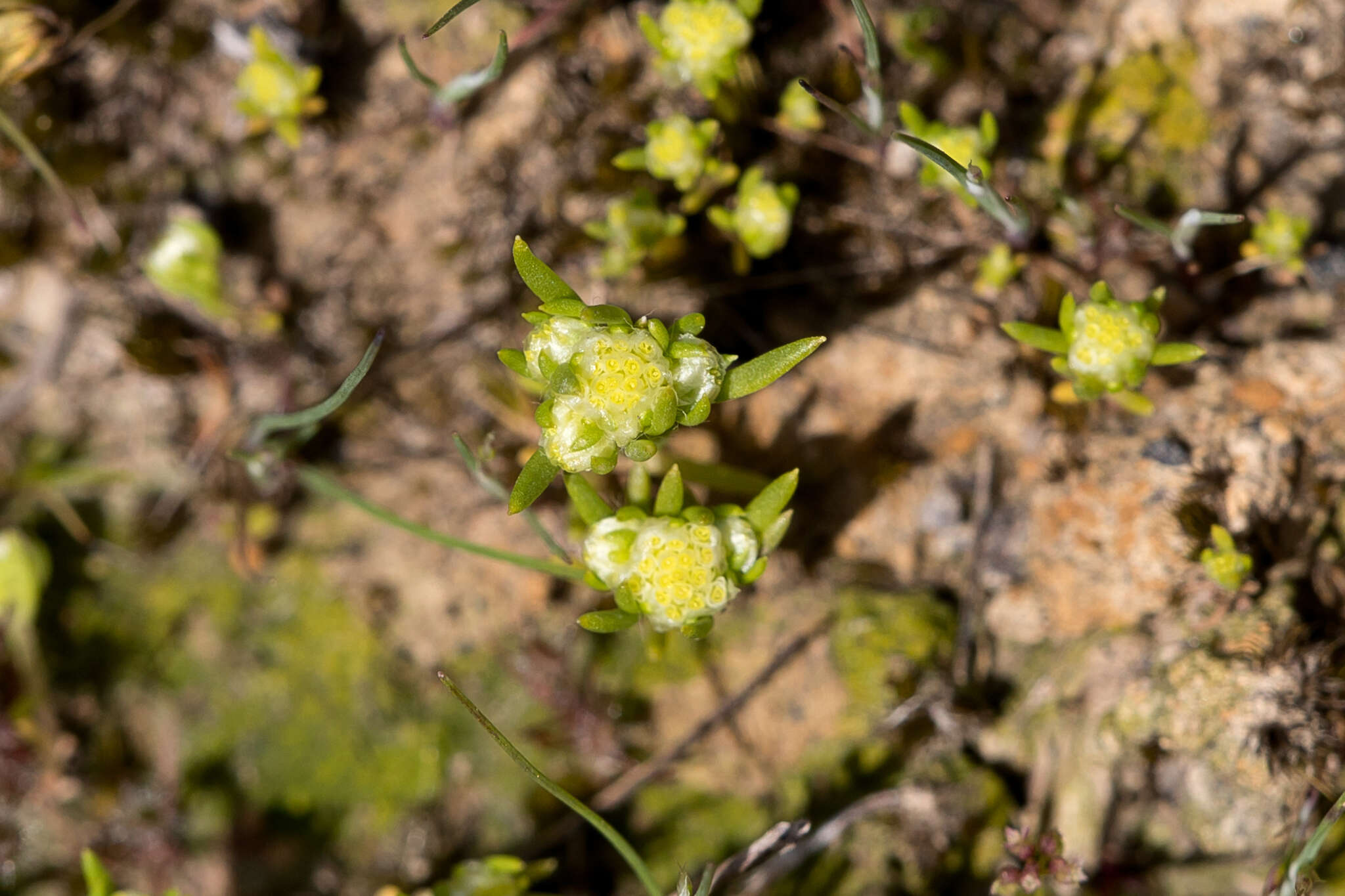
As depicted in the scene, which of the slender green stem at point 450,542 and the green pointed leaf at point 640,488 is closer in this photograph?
the green pointed leaf at point 640,488

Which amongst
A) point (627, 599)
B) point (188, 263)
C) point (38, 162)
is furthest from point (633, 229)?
point (38, 162)

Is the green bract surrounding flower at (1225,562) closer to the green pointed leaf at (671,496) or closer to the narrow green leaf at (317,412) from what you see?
the green pointed leaf at (671,496)

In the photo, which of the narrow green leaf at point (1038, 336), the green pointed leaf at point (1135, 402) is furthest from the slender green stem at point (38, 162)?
the green pointed leaf at point (1135, 402)

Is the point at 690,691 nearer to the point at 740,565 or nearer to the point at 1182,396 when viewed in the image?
the point at 740,565

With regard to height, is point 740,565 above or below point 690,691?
above

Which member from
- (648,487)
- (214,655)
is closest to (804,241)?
(648,487)

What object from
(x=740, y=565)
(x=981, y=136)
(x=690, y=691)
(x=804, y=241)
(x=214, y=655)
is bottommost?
(x=690, y=691)
